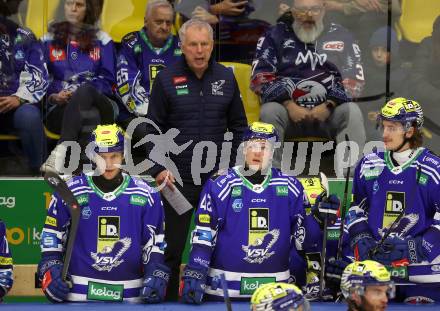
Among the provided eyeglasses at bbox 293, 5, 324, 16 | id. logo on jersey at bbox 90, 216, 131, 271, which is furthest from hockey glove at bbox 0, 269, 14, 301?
eyeglasses at bbox 293, 5, 324, 16

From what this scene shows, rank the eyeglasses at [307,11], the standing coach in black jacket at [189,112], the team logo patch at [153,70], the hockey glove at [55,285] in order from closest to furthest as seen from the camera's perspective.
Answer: the hockey glove at [55,285], the standing coach in black jacket at [189,112], the team logo patch at [153,70], the eyeglasses at [307,11]

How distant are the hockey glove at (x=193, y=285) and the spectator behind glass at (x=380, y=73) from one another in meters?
2.43

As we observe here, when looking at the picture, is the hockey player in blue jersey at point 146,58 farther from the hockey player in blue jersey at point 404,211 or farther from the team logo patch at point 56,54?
the hockey player in blue jersey at point 404,211

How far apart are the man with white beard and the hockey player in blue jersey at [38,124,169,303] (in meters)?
1.78

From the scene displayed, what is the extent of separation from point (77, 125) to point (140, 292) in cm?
187

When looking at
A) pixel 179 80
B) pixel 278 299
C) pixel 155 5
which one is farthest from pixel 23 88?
pixel 278 299

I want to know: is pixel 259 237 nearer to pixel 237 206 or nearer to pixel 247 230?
pixel 247 230

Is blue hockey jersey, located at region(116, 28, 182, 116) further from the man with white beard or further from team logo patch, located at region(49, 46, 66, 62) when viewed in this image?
the man with white beard

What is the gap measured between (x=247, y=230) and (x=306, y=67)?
197 cm

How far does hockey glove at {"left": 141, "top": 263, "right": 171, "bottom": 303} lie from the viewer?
6.61 metres

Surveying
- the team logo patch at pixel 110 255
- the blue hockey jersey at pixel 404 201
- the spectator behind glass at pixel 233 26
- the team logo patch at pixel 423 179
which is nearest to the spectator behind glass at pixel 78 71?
the spectator behind glass at pixel 233 26

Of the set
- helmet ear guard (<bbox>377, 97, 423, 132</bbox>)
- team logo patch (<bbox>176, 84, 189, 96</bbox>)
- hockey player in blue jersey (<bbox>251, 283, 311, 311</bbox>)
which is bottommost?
hockey player in blue jersey (<bbox>251, 283, 311, 311</bbox>)

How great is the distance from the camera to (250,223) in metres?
6.89

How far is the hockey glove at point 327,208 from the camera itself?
22.7 feet
